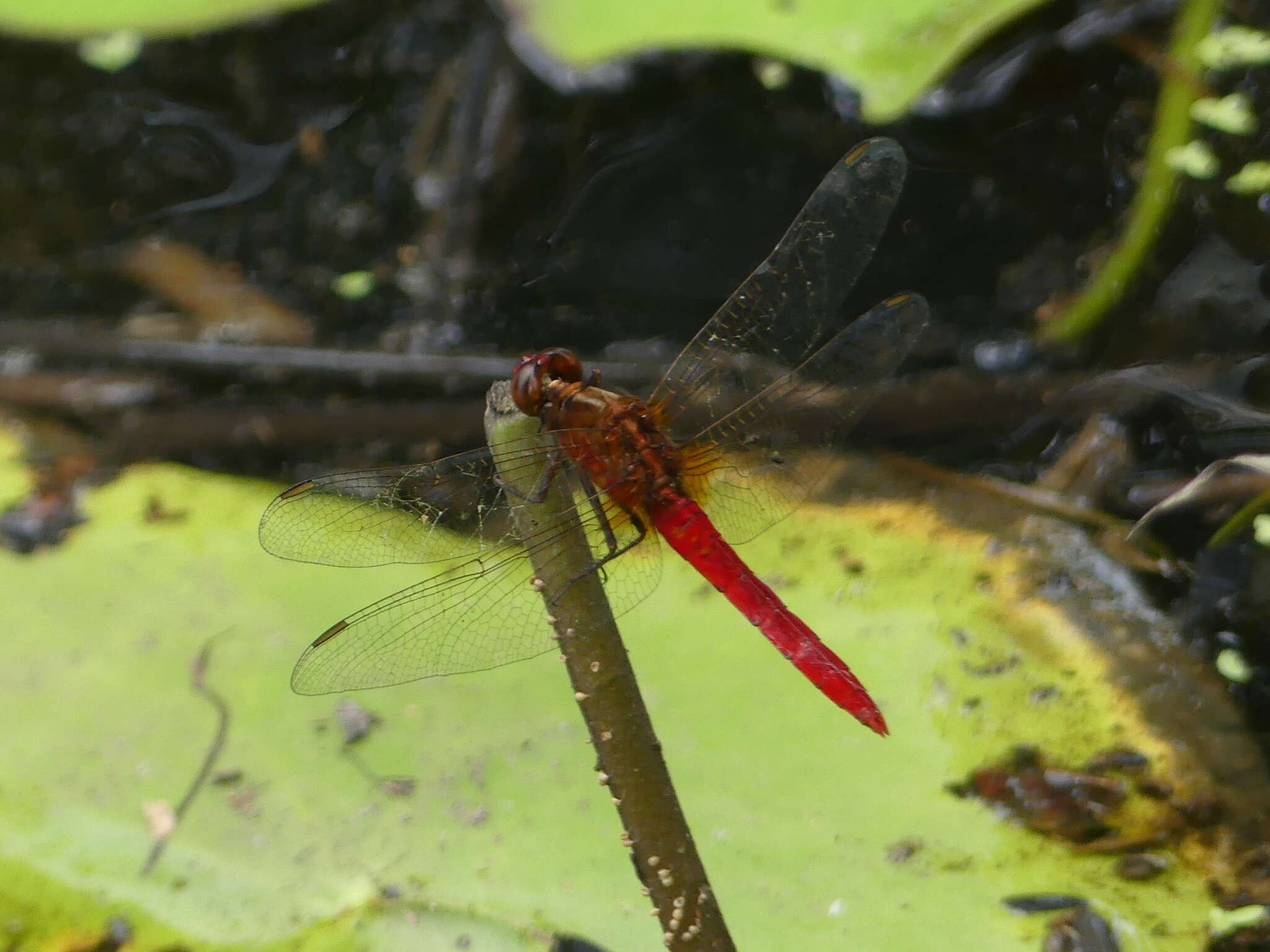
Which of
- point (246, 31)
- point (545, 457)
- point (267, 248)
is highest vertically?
point (246, 31)

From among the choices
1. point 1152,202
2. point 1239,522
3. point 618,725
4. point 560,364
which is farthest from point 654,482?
point 1152,202

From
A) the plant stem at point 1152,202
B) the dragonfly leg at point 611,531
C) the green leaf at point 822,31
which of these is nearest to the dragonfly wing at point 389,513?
the dragonfly leg at point 611,531

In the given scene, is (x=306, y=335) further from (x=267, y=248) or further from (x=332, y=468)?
(x=332, y=468)

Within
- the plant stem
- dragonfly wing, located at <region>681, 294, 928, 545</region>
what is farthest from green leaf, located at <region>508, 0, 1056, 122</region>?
dragonfly wing, located at <region>681, 294, 928, 545</region>

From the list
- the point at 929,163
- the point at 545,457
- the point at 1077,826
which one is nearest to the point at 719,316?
the point at 545,457

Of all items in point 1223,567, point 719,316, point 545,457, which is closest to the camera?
point 545,457

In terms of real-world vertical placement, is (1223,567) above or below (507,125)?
below
